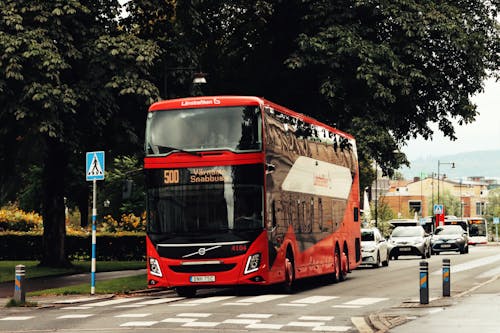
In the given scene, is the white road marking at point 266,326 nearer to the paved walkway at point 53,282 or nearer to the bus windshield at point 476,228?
the paved walkway at point 53,282

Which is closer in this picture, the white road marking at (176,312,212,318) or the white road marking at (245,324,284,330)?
the white road marking at (245,324,284,330)

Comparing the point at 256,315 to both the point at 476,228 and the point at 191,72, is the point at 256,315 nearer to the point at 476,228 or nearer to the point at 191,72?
the point at 191,72

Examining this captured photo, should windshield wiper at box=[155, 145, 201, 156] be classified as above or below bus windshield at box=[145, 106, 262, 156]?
below

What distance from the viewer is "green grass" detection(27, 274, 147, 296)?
1014 inches

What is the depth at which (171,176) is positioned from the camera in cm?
2353

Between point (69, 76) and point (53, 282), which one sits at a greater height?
point (69, 76)

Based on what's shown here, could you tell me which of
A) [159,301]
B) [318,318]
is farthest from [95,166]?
[318,318]

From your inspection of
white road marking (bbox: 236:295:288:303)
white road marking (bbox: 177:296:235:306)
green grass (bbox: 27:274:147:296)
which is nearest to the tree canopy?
green grass (bbox: 27:274:147:296)

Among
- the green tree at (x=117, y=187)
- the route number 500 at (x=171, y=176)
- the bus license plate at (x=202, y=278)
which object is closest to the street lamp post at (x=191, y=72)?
the route number 500 at (x=171, y=176)

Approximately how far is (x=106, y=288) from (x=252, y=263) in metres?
5.41

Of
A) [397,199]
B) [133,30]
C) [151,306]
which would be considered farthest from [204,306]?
[397,199]

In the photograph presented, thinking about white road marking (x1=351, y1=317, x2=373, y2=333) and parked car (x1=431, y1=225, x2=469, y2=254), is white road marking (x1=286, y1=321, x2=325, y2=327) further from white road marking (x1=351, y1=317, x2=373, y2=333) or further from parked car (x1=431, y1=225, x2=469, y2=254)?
parked car (x1=431, y1=225, x2=469, y2=254)

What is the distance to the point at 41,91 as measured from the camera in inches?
1126

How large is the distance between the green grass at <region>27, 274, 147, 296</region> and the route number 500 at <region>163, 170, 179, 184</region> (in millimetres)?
3936
